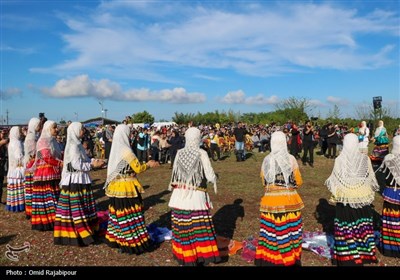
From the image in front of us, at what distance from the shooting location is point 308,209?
878 cm

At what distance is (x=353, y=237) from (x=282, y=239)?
4.00ft

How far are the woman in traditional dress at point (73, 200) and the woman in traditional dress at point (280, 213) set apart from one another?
316 cm

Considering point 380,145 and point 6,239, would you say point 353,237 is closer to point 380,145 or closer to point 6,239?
point 6,239

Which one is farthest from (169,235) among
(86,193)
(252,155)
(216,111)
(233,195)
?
(216,111)

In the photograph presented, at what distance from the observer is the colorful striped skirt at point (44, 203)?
23.7ft

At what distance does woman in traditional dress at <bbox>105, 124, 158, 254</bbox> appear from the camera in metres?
5.82

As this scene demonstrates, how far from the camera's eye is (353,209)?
5371 mm

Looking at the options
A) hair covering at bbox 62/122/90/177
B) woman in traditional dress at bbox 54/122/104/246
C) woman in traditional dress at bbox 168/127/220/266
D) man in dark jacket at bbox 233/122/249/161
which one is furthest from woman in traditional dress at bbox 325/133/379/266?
man in dark jacket at bbox 233/122/249/161

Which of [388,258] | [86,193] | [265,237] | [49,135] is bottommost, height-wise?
[388,258]

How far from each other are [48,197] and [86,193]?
1257 millimetres

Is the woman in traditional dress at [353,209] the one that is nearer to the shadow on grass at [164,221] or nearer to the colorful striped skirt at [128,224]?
the colorful striped skirt at [128,224]

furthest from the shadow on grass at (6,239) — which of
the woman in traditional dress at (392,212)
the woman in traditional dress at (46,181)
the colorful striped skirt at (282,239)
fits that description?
the woman in traditional dress at (392,212)

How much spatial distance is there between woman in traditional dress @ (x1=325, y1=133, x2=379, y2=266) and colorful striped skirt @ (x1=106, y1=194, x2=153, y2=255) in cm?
322
